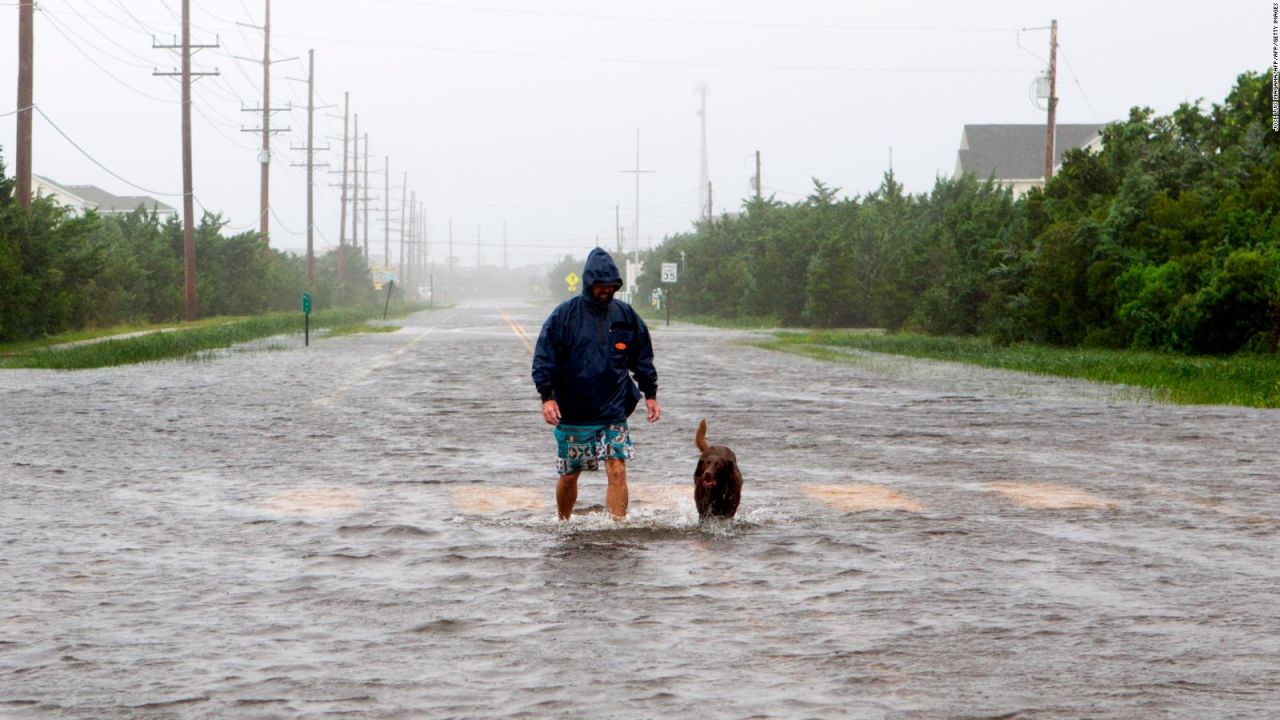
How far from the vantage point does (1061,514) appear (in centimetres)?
1079

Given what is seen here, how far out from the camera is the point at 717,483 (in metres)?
10.2

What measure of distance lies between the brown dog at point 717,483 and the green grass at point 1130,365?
1148 centimetres

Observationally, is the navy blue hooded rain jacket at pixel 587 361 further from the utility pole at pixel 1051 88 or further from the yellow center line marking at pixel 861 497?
the utility pole at pixel 1051 88

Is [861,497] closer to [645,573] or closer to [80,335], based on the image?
[645,573]

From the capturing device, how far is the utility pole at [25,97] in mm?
37656

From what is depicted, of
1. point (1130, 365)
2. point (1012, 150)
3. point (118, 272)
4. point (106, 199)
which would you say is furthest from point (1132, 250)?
point (106, 199)

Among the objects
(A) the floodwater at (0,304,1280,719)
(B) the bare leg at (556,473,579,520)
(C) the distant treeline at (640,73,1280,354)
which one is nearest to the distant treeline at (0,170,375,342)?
(A) the floodwater at (0,304,1280,719)

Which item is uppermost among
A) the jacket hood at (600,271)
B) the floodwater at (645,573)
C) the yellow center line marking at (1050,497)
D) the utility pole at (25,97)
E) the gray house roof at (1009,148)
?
the gray house roof at (1009,148)

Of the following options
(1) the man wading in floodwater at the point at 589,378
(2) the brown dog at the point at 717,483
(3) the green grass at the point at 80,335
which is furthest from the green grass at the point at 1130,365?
(3) the green grass at the point at 80,335

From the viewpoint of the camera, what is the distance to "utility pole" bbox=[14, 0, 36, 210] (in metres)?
37.7

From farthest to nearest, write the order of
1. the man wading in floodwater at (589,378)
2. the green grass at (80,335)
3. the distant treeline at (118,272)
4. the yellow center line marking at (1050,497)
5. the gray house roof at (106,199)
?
the gray house roof at (106,199) < the distant treeline at (118,272) < the green grass at (80,335) < the yellow center line marking at (1050,497) < the man wading in floodwater at (589,378)

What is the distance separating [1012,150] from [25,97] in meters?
68.0

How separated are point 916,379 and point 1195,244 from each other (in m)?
8.99

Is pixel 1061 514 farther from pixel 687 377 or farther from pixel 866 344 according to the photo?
pixel 866 344
